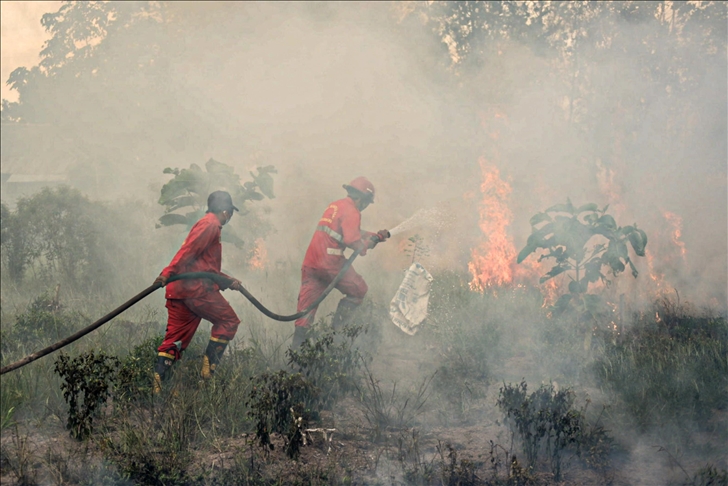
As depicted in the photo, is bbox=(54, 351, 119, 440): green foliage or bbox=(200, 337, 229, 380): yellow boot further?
bbox=(200, 337, 229, 380): yellow boot

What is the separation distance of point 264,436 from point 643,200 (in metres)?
10.2

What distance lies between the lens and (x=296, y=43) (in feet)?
57.1

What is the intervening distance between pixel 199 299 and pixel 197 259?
0.36m

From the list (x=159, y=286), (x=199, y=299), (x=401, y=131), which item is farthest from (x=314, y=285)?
(x=401, y=131)

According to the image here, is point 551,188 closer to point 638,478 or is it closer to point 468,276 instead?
point 468,276

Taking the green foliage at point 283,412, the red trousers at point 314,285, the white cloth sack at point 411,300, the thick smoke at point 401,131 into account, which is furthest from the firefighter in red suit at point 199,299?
the thick smoke at point 401,131

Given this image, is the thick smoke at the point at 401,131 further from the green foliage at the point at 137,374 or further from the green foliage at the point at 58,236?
the green foliage at the point at 137,374

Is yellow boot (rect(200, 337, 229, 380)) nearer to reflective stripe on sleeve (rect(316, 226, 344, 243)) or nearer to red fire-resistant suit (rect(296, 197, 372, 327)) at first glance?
red fire-resistant suit (rect(296, 197, 372, 327))

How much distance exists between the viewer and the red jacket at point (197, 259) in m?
5.81

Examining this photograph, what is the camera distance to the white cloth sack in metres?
7.23

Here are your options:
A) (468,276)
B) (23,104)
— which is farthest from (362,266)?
(23,104)

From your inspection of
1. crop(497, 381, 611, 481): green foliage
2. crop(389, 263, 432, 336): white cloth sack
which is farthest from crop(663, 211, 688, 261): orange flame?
crop(497, 381, 611, 481): green foliage

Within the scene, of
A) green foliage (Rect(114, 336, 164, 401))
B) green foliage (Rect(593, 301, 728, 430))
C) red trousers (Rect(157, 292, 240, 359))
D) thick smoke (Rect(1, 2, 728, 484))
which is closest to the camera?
green foliage (Rect(114, 336, 164, 401))

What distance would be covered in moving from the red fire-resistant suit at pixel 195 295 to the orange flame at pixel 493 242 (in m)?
4.60
